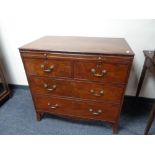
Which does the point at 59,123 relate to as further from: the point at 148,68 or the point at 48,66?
the point at 148,68

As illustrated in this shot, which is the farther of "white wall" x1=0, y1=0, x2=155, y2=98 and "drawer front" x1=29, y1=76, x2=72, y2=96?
"white wall" x1=0, y1=0, x2=155, y2=98

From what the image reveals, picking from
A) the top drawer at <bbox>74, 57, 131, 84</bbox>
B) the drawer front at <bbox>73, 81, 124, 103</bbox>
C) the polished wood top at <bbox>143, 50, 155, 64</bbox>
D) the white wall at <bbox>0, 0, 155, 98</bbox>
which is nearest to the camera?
the top drawer at <bbox>74, 57, 131, 84</bbox>

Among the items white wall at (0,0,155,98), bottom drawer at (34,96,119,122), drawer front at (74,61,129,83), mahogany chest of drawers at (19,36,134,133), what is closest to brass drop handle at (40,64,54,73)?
mahogany chest of drawers at (19,36,134,133)

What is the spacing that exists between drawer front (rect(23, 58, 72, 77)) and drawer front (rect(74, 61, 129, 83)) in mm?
78

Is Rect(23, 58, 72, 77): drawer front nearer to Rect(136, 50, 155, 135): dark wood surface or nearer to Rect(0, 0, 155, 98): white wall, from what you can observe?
Rect(0, 0, 155, 98): white wall

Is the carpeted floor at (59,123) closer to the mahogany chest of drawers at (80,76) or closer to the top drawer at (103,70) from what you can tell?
the mahogany chest of drawers at (80,76)

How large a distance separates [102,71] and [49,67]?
1.43 feet

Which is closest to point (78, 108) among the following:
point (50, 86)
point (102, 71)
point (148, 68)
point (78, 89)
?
point (78, 89)

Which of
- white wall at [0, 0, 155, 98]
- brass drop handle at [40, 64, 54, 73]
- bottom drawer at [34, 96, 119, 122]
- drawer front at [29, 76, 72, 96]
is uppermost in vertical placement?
white wall at [0, 0, 155, 98]

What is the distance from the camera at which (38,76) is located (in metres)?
1.29

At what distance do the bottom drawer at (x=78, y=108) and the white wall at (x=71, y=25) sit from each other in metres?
0.63

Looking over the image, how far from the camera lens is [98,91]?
124 centimetres

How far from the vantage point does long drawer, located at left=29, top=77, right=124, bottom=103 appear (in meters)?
1.21

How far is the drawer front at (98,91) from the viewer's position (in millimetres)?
1194
